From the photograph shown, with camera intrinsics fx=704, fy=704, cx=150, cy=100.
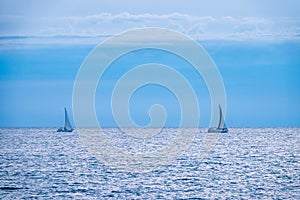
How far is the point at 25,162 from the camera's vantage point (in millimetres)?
106750

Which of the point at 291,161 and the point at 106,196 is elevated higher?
the point at 291,161

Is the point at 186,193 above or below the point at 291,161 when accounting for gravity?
below

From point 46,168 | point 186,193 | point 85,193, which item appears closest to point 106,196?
point 85,193

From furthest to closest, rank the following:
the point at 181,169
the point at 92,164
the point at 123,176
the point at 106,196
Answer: the point at 92,164, the point at 181,169, the point at 123,176, the point at 106,196

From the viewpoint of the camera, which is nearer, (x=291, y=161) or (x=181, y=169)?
(x=181, y=169)

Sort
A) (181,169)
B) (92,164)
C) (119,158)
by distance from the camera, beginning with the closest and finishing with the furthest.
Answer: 1. (181,169)
2. (92,164)
3. (119,158)

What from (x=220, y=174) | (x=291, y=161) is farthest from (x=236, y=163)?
(x=220, y=174)

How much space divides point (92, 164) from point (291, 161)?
99.7ft

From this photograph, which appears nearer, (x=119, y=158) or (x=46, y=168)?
(x=46, y=168)

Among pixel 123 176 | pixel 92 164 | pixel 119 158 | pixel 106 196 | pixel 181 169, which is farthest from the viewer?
pixel 119 158

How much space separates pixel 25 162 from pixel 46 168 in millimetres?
12739

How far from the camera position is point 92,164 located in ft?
336

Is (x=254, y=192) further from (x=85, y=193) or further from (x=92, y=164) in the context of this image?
(x=92, y=164)

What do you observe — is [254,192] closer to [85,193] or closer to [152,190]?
[152,190]
